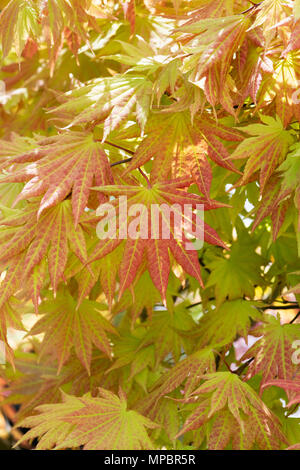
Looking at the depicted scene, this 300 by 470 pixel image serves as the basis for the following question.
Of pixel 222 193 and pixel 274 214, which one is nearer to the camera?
pixel 274 214

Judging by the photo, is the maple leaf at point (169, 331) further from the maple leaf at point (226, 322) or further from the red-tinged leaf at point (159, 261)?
the red-tinged leaf at point (159, 261)

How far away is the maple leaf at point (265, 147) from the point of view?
1.03 metres

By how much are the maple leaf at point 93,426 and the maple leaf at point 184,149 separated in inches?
17.4

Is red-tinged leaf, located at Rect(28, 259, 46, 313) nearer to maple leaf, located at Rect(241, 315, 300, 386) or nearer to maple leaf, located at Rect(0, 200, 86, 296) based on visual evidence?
maple leaf, located at Rect(0, 200, 86, 296)

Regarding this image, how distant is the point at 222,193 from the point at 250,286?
254 millimetres

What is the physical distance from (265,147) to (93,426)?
23.7 inches

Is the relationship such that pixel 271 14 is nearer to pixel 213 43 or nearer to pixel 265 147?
pixel 213 43

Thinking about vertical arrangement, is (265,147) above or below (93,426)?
above

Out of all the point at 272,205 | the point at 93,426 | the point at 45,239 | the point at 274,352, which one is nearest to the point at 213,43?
the point at 272,205

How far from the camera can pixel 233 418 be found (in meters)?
1.00

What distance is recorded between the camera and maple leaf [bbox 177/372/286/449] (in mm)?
981
